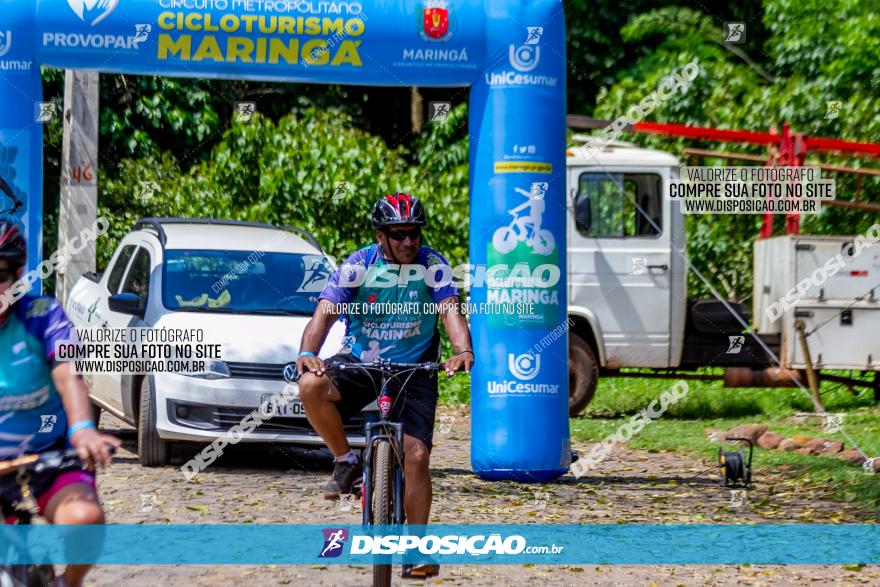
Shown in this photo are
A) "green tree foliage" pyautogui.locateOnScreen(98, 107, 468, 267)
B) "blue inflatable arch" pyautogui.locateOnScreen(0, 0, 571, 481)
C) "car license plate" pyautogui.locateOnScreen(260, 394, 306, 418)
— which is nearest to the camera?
"blue inflatable arch" pyautogui.locateOnScreen(0, 0, 571, 481)

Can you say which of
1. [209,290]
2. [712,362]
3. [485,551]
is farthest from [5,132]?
[712,362]

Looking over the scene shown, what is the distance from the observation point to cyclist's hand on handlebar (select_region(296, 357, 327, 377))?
23.0ft

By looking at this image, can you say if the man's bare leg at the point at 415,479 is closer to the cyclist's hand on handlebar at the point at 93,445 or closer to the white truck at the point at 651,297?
the cyclist's hand on handlebar at the point at 93,445

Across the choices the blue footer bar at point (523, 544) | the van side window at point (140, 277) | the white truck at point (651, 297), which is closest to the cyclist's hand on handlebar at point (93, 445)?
the blue footer bar at point (523, 544)

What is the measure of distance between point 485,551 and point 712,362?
848 cm

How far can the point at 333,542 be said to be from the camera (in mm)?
8531

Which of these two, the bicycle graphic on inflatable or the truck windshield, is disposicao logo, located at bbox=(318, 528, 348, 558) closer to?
the bicycle graphic on inflatable

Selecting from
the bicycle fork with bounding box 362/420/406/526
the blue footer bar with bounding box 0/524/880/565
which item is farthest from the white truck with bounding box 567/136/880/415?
the bicycle fork with bounding box 362/420/406/526

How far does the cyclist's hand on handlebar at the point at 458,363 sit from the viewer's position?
6.86m

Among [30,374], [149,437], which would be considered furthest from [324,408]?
[149,437]

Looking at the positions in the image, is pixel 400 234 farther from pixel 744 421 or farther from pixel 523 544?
pixel 744 421

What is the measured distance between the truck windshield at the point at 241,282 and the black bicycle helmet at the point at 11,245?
22.0ft

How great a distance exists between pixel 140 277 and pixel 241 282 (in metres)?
0.91

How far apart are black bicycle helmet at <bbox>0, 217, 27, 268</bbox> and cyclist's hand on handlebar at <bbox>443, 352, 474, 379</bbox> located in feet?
7.21
